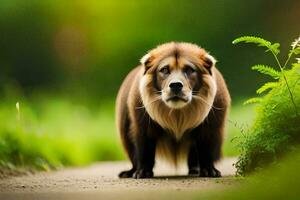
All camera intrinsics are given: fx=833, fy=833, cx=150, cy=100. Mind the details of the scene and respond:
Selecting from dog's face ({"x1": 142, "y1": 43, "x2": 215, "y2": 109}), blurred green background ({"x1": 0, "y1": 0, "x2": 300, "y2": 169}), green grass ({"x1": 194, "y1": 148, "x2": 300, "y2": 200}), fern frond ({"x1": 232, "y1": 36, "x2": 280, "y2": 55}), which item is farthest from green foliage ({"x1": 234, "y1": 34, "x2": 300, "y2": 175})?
green grass ({"x1": 194, "y1": 148, "x2": 300, "y2": 200})

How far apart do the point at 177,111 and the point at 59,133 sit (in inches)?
80.4

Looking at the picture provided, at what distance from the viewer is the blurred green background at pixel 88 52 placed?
17.1 feet

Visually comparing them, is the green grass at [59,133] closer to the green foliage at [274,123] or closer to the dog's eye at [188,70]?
the dog's eye at [188,70]

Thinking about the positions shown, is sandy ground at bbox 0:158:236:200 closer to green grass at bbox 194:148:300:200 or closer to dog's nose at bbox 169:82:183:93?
dog's nose at bbox 169:82:183:93

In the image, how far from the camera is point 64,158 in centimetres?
571

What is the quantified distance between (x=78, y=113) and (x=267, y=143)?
3.01 metres

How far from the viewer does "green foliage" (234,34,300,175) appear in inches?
146

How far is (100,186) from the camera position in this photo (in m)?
3.76

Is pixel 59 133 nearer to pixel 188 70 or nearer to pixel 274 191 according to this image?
pixel 188 70

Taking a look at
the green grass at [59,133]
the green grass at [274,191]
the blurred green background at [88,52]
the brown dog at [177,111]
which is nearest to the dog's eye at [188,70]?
the brown dog at [177,111]

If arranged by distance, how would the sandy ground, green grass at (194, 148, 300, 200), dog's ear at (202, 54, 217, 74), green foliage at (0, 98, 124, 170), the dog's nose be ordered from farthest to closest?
green foliage at (0, 98, 124, 170) < dog's ear at (202, 54, 217, 74) < the dog's nose < the sandy ground < green grass at (194, 148, 300, 200)

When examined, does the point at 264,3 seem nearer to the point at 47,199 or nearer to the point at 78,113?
the point at 78,113

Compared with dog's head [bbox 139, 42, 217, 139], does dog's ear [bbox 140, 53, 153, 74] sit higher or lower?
higher

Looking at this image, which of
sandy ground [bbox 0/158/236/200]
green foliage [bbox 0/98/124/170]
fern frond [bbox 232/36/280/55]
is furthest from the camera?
green foliage [bbox 0/98/124/170]
